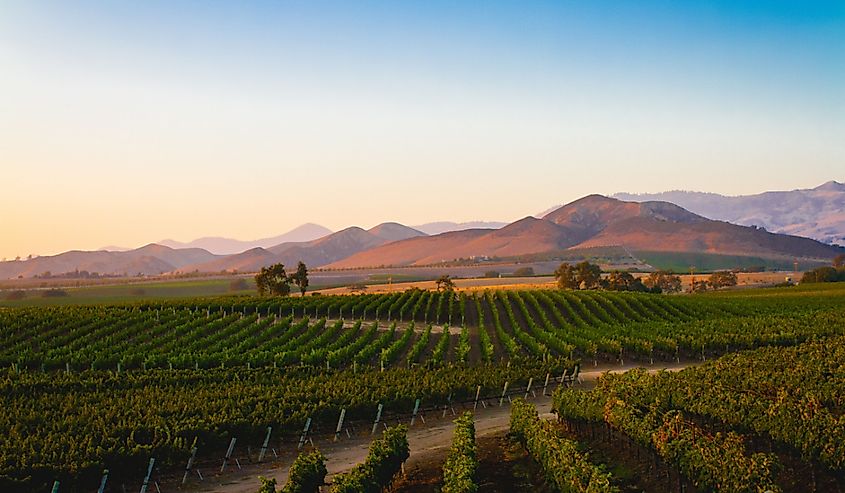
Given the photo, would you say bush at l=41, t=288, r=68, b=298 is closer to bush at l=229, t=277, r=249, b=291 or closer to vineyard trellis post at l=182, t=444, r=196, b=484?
bush at l=229, t=277, r=249, b=291

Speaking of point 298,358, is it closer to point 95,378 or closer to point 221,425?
point 95,378

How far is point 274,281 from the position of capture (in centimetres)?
9362

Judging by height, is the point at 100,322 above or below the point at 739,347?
above

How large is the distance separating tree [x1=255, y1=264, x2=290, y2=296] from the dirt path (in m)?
63.0

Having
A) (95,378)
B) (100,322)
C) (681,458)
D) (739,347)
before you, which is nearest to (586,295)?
(739,347)

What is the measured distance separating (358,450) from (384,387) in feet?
17.5

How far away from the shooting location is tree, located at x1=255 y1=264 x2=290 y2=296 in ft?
305

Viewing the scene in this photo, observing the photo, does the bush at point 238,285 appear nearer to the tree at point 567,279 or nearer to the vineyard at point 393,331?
the tree at point 567,279

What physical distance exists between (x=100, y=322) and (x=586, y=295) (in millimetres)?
47788

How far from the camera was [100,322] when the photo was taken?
2046 inches

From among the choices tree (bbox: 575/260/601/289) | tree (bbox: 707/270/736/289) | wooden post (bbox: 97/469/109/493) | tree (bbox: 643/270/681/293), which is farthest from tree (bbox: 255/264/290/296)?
tree (bbox: 707/270/736/289)

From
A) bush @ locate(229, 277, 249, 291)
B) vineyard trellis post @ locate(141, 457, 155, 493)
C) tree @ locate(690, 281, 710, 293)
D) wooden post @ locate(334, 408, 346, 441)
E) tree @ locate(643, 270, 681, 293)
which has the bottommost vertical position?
tree @ locate(690, 281, 710, 293)

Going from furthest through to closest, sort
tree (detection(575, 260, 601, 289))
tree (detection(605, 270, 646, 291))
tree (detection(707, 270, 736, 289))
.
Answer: tree (detection(707, 270, 736, 289)) → tree (detection(575, 260, 601, 289)) → tree (detection(605, 270, 646, 291))

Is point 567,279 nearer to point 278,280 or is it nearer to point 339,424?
point 278,280
